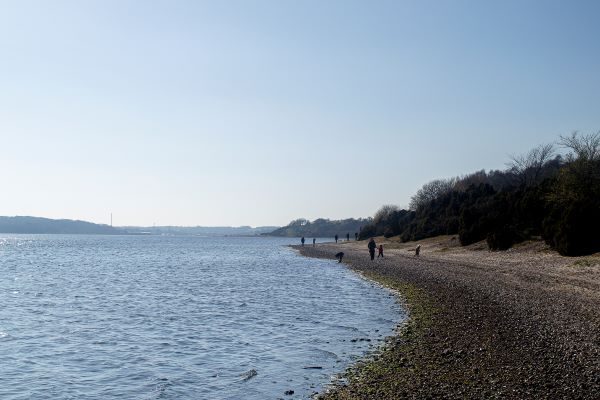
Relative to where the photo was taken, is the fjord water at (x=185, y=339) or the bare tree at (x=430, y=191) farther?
the bare tree at (x=430, y=191)

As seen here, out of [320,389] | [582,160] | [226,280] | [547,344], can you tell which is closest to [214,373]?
[320,389]

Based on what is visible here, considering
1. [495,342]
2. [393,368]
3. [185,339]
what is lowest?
[185,339]

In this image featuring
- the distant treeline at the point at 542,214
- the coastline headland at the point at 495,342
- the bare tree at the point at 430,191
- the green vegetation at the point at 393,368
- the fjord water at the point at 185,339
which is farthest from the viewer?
the bare tree at the point at 430,191

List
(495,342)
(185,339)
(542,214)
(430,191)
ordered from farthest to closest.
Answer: (430,191)
(542,214)
(185,339)
(495,342)

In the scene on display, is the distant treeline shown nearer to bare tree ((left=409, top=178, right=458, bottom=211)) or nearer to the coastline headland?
the coastline headland

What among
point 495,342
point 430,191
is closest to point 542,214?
point 495,342

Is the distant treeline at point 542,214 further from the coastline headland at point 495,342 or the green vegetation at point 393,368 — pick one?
the green vegetation at point 393,368

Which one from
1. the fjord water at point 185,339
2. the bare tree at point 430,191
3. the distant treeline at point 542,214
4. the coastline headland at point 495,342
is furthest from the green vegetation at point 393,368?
the bare tree at point 430,191

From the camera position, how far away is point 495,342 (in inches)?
703

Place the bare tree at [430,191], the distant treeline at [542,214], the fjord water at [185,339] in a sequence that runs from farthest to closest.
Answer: the bare tree at [430,191]
the distant treeline at [542,214]
the fjord water at [185,339]

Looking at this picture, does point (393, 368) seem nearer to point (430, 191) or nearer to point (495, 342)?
point (495, 342)

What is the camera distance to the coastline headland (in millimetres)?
13289

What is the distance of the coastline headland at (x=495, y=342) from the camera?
13289mm

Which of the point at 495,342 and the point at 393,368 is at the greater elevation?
the point at 495,342
